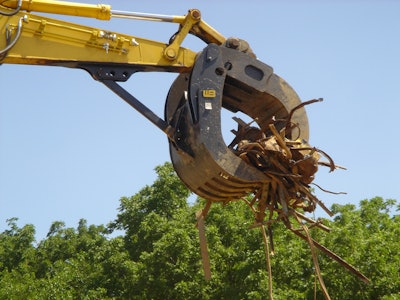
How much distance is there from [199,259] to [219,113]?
18.2m

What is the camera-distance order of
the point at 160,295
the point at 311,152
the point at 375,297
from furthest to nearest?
the point at 160,295 → the point at 375,297 → the point at 311,152

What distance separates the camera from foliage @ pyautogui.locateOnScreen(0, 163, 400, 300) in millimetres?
24922

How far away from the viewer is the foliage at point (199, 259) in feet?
81.8

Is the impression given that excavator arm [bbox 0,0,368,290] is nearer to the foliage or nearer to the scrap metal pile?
the scrap metal pile

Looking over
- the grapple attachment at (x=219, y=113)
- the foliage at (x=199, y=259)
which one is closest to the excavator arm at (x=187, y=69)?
the grapple attachment at (x=219, y=113)

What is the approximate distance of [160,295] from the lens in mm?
28734

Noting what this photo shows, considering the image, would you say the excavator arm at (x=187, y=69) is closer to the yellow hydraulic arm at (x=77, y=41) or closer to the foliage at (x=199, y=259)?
the yellow hydraulic arm at (x=77, y=41)

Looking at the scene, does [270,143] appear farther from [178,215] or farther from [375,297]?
[178,215]

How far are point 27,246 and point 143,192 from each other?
811 centimetres

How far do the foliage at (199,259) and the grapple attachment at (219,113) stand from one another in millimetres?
12756

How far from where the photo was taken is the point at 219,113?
10.4 m

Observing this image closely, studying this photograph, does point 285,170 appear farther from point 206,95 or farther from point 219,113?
point 206,95

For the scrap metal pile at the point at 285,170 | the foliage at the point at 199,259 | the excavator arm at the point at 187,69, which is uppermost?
the foliage at the point at 199,259

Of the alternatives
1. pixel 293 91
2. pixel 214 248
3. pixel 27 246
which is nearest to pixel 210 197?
pixel 293 91
